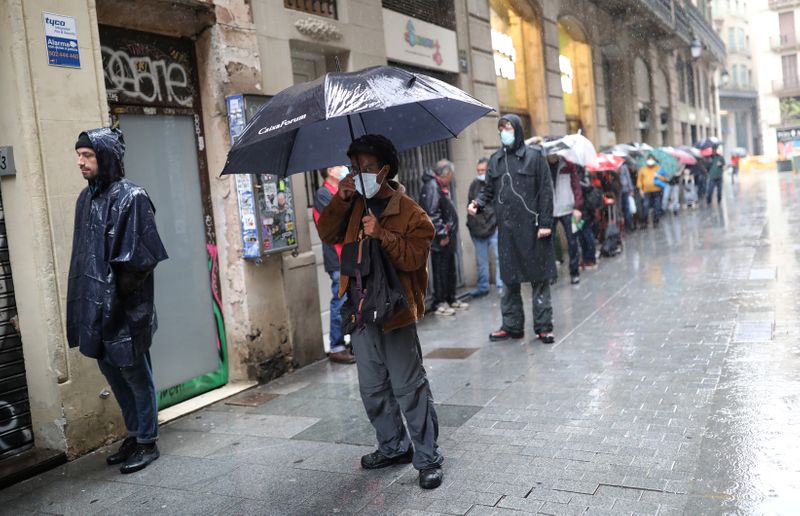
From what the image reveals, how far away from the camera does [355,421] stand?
212 inches

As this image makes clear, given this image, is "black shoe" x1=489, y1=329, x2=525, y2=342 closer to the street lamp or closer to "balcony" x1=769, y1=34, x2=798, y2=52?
Answer: the street lamp

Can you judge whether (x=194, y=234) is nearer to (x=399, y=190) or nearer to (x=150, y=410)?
(x=150, y=410)

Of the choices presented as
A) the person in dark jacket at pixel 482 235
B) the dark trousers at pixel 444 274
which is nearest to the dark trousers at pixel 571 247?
the person in dark jacket at pixel 482 235

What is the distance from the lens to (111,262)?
453cm

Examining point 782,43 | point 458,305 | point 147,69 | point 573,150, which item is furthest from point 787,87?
point 147,69

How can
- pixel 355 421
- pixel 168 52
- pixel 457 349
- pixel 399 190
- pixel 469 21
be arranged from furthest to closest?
pixel 469 21
pixel 457 349
pixel 168 52
pixel 355 421
pixel 399 190

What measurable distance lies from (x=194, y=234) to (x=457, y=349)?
2.66 meters

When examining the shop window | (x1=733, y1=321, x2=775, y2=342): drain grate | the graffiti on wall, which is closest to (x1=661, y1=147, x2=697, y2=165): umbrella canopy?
the shop window

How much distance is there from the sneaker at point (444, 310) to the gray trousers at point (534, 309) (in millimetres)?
1853

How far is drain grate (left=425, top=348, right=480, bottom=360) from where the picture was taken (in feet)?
23.4

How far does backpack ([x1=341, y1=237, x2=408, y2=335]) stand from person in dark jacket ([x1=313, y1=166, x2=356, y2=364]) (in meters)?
2.79

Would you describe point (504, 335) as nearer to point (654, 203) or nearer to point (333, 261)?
point (333, 261)

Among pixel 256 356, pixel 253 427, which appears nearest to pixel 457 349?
pixel 256 356

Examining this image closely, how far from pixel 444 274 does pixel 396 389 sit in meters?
5.47
